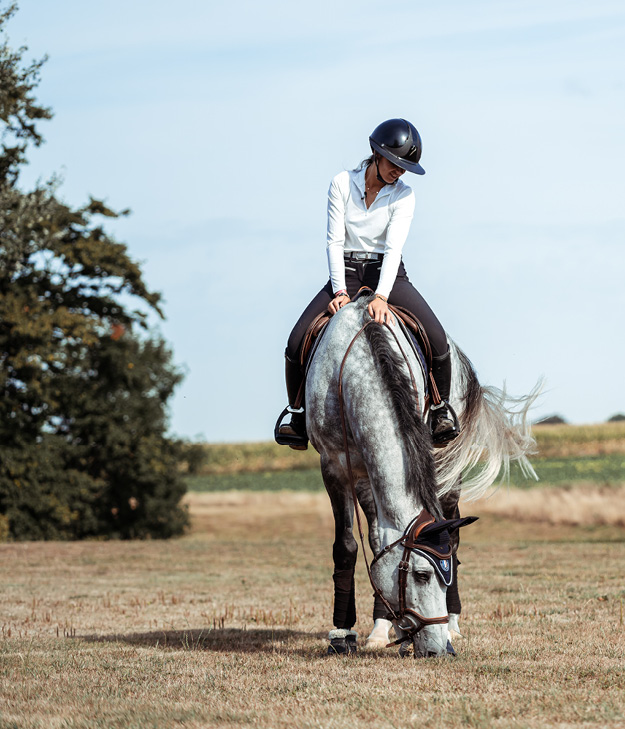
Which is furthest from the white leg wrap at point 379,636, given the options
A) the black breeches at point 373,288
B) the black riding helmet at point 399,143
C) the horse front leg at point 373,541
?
the black riding helmet at point 399,143

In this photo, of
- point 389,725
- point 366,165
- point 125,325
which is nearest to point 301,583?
point 366,165

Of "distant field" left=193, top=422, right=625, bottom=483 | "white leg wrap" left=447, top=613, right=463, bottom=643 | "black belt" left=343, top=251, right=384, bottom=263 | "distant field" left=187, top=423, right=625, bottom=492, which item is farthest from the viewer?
"distant field" left=193, top=422, right=625, bottom=483

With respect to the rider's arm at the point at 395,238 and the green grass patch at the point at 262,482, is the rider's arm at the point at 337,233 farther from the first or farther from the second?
the green grass patch at the point at 262,482

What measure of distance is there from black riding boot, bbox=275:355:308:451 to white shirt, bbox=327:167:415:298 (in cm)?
81

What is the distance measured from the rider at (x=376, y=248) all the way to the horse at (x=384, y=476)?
1.10 ft

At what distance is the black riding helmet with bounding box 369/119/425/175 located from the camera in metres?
8.09

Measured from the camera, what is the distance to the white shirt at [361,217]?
8250 millimetres

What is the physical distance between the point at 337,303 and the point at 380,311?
52cm

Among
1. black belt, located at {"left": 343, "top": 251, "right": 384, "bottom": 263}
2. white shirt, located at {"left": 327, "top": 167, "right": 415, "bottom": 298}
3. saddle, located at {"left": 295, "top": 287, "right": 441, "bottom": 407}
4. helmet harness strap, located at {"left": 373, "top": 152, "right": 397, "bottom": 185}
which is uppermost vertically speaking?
helmet harness strap, located at {"left": 373, "top": 152, "right": 397, "bottom": 185}

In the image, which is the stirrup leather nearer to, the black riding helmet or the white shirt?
the white shirt

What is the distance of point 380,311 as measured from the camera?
25.6ft

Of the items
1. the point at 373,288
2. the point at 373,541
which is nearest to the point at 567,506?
the point at 373,288

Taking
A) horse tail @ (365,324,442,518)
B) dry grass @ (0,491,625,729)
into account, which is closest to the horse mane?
horse tail @ (365,324,442,518)

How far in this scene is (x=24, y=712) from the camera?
19.5 feet
